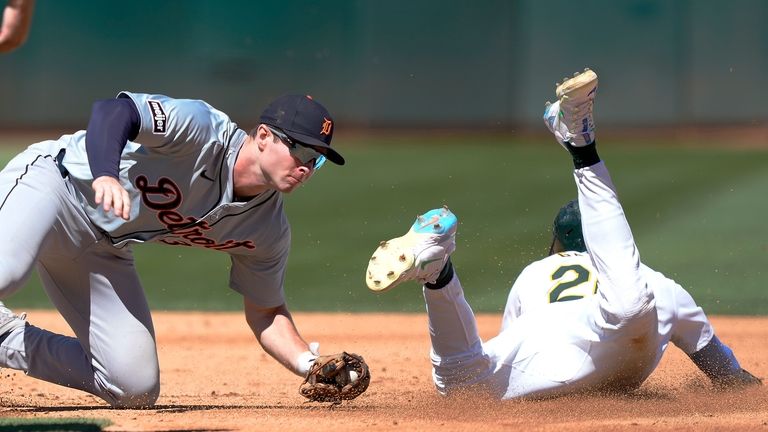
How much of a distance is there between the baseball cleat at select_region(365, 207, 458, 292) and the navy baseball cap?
39 cm

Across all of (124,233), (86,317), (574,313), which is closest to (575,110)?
(574,313)

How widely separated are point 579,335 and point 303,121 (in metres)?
1.32

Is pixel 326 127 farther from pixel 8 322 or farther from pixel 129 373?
pixel 8 322

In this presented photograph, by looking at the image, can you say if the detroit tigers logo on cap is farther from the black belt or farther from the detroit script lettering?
the black belt

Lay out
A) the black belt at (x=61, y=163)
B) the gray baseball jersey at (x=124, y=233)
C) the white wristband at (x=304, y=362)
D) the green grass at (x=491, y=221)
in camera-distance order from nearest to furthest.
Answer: the gray baseball jersey at (x=124, y=233)
the black belt at (x=61, y=163)
the white wristband at (x=304, y=362)
the green grass at (x=491, y=221)

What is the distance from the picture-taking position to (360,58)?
14.9m

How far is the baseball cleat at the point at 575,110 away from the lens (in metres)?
4.31

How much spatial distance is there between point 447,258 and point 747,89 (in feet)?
35.6

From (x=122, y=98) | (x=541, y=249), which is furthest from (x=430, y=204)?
(x=122, y=98)

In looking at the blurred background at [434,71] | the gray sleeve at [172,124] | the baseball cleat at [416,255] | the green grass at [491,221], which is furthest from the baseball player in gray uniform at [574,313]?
the blurred background at [434,71]

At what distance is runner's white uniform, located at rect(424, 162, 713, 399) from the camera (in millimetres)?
4285

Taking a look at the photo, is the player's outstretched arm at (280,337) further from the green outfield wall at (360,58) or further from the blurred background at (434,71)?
the green outfield wall at (360,58)

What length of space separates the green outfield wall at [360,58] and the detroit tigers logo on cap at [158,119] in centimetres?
1075

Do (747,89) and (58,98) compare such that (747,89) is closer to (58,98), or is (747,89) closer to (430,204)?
(430,204)
